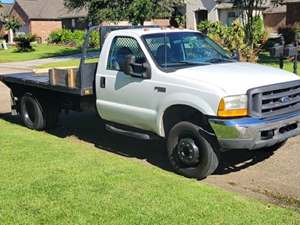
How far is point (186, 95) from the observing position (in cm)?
684

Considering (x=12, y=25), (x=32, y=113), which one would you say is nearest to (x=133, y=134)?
(x=32, y=113)

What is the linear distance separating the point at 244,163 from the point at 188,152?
1.17 meters

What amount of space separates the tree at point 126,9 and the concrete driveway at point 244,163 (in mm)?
25115

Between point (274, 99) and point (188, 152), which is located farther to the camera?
point (188, 152)

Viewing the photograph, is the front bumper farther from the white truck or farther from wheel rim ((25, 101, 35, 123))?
wheel rim ((25, 101, 35, 123))

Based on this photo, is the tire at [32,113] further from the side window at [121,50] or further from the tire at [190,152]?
the tire at [190,152]

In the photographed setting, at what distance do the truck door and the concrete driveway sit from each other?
67cm

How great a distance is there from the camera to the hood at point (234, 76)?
6504 mm

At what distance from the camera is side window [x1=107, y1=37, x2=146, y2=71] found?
7.78 metres

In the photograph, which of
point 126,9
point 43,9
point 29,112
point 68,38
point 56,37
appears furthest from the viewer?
point 43,9

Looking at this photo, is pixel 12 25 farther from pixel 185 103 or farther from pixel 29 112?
pixel 185 103

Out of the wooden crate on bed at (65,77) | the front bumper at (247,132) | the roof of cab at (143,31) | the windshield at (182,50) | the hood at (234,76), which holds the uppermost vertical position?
the roof of cab at (143,31)

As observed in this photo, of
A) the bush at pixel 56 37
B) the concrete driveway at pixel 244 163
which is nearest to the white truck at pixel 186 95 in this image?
the concrete driveway at pixel 244 163

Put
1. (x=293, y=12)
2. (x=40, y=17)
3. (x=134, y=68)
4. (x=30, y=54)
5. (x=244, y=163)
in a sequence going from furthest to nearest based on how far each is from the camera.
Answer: (x=40, y=17) < (x=30, y=54) < (x=293, y=12) < (x=244, y=163) < (x=134, y=68)
